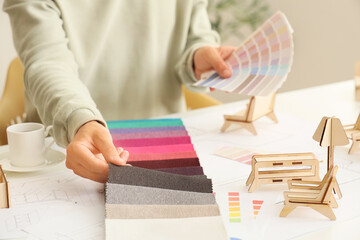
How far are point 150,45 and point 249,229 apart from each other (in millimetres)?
864

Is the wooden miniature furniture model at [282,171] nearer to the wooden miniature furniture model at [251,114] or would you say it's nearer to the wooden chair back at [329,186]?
the wooden chair back at [329,186]

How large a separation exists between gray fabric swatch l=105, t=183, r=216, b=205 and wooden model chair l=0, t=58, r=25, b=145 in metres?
0.90

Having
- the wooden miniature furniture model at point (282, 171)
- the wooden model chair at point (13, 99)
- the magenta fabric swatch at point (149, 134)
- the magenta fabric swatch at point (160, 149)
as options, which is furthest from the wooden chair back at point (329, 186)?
the wooden model chair at point (13, 99)

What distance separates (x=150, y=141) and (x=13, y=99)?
29.7 inches

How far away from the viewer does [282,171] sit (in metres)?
0.82

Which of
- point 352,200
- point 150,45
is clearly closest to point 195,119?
point 150,45

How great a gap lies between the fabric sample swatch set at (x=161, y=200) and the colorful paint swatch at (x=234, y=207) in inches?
1.3

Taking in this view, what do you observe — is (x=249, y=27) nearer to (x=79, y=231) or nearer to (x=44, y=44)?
(x=44, y=44)

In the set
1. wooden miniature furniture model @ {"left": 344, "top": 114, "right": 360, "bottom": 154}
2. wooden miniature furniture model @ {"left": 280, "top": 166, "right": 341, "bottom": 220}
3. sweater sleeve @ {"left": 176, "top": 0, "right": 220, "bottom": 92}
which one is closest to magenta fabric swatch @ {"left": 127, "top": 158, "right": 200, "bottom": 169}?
wooden miniature furniture model @ {"left": 280, "top": 166, "right": 341, "bottom": 220}

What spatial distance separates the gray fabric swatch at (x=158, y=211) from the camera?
27.0 inches

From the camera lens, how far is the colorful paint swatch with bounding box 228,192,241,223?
2.34 feet

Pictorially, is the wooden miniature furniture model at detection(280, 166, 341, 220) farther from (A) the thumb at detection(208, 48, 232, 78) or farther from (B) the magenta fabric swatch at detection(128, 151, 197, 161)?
(A) the thumb at detection(208, 48, 232, 78)

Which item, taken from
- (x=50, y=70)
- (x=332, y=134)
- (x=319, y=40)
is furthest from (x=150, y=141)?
(x=319, y=40)

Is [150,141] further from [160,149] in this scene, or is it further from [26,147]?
[26,147]
